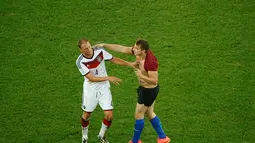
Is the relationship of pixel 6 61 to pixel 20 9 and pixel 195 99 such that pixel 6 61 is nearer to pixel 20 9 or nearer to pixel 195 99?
pixel 20 9

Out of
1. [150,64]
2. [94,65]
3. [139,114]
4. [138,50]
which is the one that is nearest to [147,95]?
[139,114]

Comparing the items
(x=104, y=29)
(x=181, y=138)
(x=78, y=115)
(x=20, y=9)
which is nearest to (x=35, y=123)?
(x=78, y=115)

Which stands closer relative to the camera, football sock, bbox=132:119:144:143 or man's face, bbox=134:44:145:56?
man's face, bbox=134:44:145:56

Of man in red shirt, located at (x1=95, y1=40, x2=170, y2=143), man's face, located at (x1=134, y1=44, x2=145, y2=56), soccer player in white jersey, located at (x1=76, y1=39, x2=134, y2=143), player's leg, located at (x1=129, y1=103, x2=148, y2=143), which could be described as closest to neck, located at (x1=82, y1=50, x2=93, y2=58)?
soccer player in white jersey, located at (x1=76, y1=39, x2=134, y2=143)

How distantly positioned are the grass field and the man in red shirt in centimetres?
47

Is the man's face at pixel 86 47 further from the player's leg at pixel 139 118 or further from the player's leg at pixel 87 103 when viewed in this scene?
the player's leg at pixel 139 118

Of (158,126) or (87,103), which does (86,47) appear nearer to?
(87,103)

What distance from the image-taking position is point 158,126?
9.02 m

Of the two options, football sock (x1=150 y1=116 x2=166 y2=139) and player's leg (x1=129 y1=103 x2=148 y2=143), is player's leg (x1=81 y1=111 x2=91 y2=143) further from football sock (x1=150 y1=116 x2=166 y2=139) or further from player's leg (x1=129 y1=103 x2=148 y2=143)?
football sock (x1=150 y1=116 x2=166 y2=139)

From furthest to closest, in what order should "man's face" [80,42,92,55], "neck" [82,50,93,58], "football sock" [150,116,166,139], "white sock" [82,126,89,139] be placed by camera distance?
"white sock" [82,126,89,139] < "football sock" [150,116,166,139] < "neck" [82,50,93,58] < "man's face" [80,42,92,55]

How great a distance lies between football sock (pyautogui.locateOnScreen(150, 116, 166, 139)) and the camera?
897 centimetres

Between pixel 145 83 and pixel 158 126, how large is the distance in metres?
0.98

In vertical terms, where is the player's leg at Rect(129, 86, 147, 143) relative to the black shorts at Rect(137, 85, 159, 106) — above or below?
below

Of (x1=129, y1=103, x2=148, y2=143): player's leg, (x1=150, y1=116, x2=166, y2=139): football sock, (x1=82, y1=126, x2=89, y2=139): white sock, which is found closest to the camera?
(x1=129, y1=103, x2=148, y2=143): player's leg
